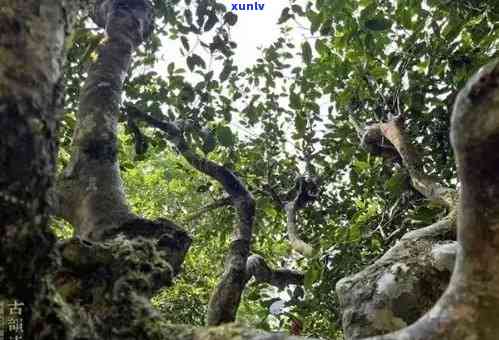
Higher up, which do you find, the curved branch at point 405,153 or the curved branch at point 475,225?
the curved branch at point 405,153

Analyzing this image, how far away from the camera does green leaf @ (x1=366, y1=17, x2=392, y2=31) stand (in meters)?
3.30

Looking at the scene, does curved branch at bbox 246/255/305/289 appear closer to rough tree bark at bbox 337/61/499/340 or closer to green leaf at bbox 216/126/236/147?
green leaf at bbox 216/126/236/147

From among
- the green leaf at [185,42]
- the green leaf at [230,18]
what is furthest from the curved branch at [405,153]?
the green leaf at [185,42]

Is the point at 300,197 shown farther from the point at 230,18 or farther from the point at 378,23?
the point at 378,23

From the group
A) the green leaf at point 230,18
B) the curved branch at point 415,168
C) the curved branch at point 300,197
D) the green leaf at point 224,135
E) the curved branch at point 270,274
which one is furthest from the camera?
the curved branch at point 300,197

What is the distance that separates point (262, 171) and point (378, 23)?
3.19 metres

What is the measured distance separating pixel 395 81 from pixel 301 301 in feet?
7.36

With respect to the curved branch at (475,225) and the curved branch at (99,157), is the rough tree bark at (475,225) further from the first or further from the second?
the curved branch at (99,157)

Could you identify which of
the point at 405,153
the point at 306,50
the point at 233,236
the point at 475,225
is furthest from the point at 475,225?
the point at 306,50

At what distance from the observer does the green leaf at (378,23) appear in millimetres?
3303

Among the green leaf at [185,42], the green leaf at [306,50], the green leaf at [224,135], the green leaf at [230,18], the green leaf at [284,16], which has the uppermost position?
the green leaf at [284,16]

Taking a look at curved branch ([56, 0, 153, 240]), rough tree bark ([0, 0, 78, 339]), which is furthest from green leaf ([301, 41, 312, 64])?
rough tree bark ([0, 0, 78, 339])

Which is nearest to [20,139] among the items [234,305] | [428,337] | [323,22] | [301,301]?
[428,337]

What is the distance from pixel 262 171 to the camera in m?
6.28
